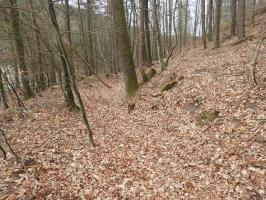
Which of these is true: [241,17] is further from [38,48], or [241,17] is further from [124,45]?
[38,48]

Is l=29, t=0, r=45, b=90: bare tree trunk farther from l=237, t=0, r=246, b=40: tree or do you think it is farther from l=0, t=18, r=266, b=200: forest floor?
l=237, t=0, r=246, b=40: tree

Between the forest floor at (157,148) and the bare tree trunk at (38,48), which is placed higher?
the bare tree trunk at (38,48)

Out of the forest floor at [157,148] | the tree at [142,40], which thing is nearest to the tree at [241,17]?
the tree at [142,40]

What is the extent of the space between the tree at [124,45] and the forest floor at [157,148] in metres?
1.34

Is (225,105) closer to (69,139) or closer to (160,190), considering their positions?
(160,190)

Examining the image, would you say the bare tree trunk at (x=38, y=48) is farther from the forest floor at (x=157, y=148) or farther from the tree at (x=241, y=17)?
the tree at (x=241, y=17)

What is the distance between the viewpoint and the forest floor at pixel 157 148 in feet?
16.8

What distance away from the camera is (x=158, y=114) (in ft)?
30.1

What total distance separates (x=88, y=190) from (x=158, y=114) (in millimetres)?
4490

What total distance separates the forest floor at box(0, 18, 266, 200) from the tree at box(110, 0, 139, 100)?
1.34 meters

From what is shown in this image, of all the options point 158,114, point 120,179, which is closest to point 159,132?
point 158,114

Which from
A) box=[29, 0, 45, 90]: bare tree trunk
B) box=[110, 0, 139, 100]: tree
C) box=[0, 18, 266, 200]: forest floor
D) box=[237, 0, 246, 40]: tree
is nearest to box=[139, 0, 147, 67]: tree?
box=[110, 0, 139, 100]: tree

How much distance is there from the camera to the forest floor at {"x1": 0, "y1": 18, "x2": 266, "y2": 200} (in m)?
5.13

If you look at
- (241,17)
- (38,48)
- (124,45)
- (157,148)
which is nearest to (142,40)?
(241,17)
